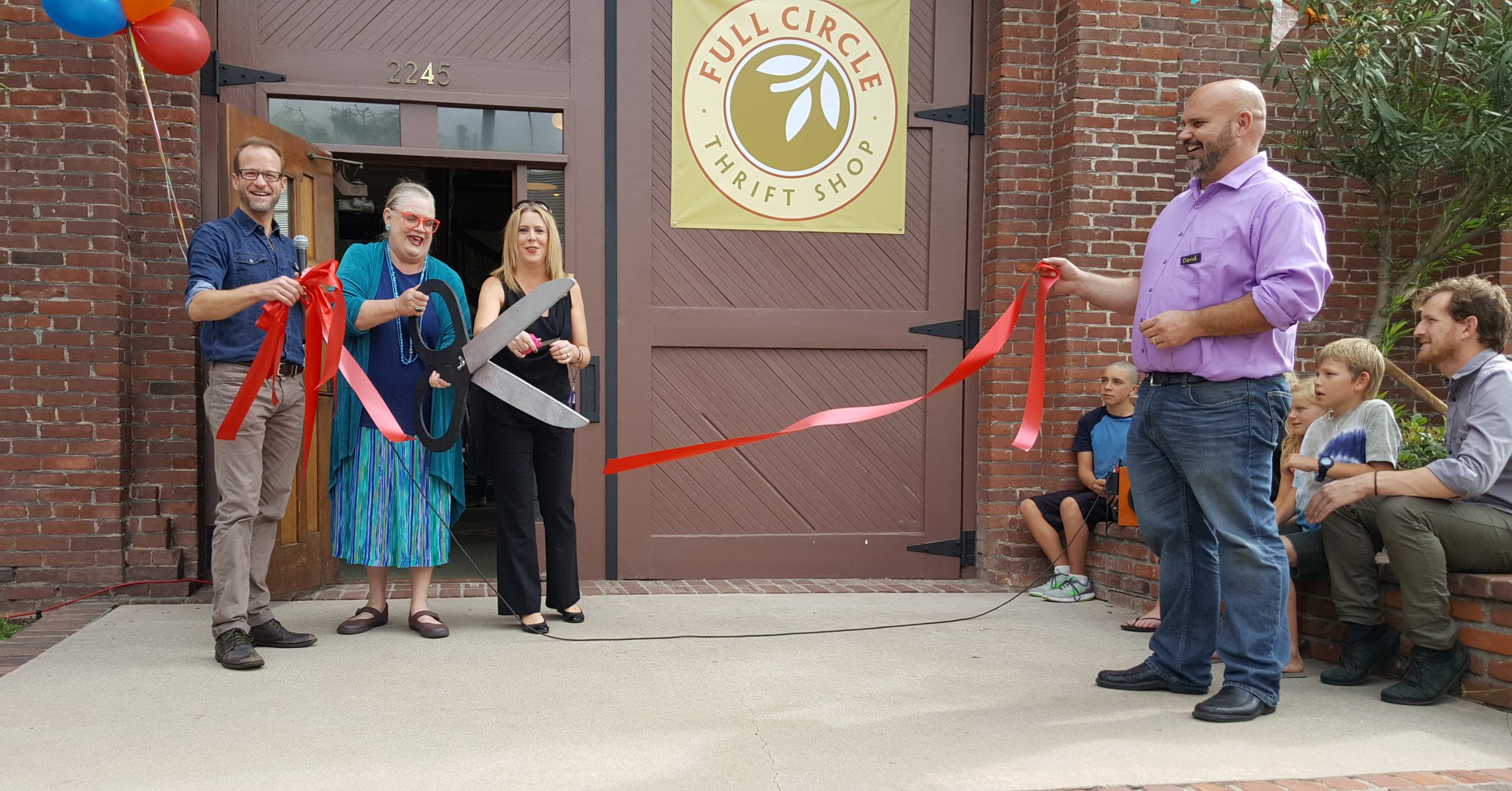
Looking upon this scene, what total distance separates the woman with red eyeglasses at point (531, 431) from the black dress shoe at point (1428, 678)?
3087mm

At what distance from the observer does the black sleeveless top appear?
4.48 meters

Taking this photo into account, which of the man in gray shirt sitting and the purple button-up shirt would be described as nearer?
the purple button-up shirt

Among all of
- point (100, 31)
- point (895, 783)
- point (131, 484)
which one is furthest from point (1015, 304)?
point (131, 484)

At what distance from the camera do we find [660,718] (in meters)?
3.36

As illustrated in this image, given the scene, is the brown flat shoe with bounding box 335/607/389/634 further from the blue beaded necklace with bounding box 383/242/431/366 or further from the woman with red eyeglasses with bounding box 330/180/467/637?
the blue beaded necklace with bounding box 383/242/431/366

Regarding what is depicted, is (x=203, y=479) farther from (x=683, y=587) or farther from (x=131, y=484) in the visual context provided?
(x=683, y=587)

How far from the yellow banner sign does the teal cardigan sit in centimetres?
180

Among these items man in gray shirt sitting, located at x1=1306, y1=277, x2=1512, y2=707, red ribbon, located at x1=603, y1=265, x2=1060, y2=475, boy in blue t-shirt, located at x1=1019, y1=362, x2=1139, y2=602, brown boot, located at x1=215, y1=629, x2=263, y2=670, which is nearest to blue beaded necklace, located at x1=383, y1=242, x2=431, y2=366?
red ribbon, located at x1=603, y1=265, x2=1060, y2=475

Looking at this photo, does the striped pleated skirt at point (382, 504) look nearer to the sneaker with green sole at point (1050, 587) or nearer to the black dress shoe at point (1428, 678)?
the sneaker with green sole at point (1050, 587)

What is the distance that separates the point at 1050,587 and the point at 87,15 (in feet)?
16.3

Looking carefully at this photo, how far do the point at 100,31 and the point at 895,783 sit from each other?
406cm

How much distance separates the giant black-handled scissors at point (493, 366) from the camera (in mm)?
4211

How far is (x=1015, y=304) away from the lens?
413cm

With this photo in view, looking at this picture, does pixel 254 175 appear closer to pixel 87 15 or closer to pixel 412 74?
pixel 87 15
